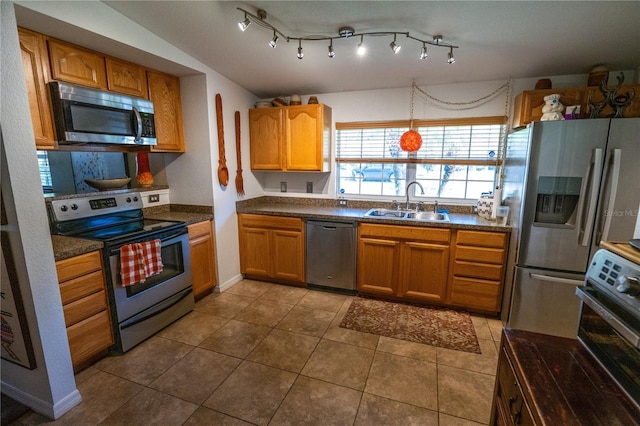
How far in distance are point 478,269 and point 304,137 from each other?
2.23 metres

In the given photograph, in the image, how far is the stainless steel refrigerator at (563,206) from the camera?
2.08 meters

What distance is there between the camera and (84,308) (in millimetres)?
1974

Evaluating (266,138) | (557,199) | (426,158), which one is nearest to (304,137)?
(266,138)

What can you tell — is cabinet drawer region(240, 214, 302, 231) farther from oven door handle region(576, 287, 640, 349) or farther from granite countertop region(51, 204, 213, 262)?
oven door handle region(576, 287, 640, 349)

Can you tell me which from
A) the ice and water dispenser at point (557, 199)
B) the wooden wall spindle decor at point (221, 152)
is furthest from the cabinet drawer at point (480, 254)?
the wooden wall spindle decor at point (221, 152)

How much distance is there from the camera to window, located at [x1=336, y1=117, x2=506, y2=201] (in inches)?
122

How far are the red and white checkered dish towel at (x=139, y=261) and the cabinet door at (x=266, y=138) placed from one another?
1599mm

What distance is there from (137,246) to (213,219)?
96cm

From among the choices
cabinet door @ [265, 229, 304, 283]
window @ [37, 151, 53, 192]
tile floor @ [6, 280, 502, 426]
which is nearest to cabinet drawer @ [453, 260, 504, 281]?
tile floor @ [6, 280, 502, 426]

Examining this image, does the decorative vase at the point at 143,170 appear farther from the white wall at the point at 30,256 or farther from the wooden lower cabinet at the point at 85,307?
the white wall at the point at 30,256

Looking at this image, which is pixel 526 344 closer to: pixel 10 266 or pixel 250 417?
pixel 250 417

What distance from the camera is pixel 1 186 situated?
4.79 ft

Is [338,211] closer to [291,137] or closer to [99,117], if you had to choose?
[291,137]

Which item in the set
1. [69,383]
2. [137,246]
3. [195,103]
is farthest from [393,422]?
[195,103]
